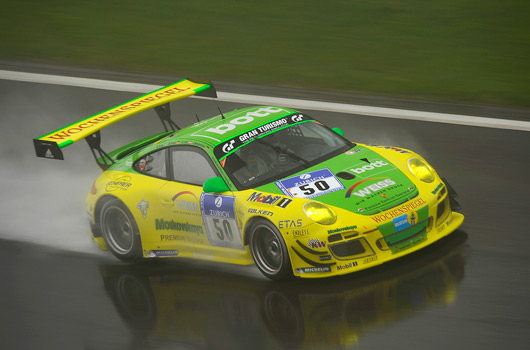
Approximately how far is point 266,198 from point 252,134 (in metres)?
0.97

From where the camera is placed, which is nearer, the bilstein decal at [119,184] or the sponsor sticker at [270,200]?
the sponsor sticker at [270,200]

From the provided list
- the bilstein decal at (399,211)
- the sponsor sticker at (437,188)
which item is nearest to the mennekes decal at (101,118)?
the bilstein decal at (399,211)

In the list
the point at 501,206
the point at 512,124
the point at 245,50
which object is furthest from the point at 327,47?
the point at 501,206

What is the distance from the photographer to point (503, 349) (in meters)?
5.26

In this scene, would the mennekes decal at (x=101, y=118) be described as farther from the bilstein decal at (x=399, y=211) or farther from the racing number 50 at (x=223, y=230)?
the bilstein decal at (x=399, y=211)

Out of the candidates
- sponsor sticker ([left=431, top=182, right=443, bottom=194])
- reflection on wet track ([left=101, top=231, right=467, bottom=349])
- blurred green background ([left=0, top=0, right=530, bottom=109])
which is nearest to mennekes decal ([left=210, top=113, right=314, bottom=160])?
reflection on wet track ([left=101, top=231, right=467, bottom=349])

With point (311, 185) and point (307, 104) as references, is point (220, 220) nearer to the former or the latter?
point (311, 185)

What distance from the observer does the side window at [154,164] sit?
7.33 metres

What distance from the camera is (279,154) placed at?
22.8 feet

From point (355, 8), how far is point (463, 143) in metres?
6.26

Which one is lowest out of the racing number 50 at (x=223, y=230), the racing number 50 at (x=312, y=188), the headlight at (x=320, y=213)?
the racing number 50 at (x=223, y=230)

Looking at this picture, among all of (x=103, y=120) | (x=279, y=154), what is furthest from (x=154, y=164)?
(x=279, y=154)

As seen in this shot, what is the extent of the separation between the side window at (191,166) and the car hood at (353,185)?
67cm

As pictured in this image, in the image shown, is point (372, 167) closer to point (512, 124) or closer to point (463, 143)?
point (463, 143)
